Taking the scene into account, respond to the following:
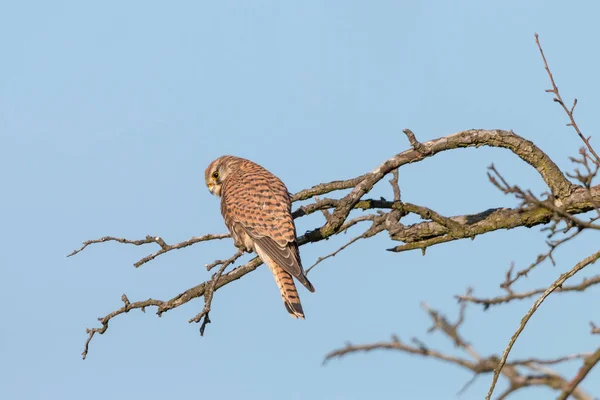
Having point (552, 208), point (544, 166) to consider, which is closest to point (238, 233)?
point (544, 166)

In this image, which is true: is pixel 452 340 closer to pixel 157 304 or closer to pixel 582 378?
pixel 582 378

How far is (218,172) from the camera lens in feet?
24.9

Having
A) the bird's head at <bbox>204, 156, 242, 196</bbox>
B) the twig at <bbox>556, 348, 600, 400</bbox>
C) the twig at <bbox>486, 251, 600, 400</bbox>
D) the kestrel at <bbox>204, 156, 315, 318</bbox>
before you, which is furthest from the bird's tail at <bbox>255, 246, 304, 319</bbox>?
the twig at <bbox>556, 348, 600, 400</bbox>

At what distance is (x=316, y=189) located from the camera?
5652mm

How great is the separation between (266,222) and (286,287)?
441 millimetres

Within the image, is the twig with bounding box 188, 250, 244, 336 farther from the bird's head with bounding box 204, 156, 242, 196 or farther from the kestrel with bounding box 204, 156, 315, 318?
the bird's head with bounding box 204, 156, 242, 196

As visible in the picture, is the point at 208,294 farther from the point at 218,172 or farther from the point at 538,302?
the point at 218,172

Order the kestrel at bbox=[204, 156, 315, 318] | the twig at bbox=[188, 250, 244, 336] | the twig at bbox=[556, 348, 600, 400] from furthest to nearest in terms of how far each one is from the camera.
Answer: the kestrel at bbox=[204, 156, 315, 318], the twig at bbox=[188, 250, 244, 336], the twig at bbox=[556, 348, 600, 400]

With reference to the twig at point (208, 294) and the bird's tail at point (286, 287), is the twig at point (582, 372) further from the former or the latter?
the bird's tail at point (286, 287)

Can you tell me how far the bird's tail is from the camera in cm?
596

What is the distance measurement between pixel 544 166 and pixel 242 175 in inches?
97.6

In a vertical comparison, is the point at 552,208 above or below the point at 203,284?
below

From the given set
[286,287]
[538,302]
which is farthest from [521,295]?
[286,287]

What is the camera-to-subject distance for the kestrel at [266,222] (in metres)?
5.95
